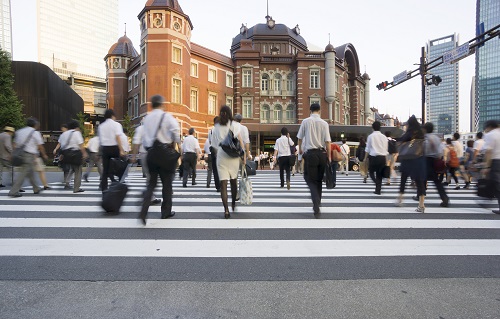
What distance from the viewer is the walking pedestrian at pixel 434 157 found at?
655 centimetres

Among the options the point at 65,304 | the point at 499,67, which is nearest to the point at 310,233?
the point at 65,304

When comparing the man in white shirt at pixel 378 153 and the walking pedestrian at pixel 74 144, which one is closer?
the walking pedestrian at pixel 74 144

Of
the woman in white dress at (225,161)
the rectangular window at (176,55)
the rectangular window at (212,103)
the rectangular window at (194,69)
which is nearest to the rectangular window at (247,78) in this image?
the rectangular window at (212,103)

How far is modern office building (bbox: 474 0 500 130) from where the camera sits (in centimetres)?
4019

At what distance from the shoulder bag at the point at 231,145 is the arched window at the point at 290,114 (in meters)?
38.1

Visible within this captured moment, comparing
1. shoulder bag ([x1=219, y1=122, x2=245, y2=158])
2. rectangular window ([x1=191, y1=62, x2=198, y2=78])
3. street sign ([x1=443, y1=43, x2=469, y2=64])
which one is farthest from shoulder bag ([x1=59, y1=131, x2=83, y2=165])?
rectangular window ([x1=191, y1=62, x2=198, y2=78])

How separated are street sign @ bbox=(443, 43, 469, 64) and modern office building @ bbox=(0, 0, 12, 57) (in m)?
125

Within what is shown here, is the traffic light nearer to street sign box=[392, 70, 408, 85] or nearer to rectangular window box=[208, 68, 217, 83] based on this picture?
street sign box=[392, 70, 408, 85]

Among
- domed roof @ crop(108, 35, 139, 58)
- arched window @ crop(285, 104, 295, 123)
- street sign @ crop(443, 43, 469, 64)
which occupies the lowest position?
street sign @ crop(443, 43, 469, 64)

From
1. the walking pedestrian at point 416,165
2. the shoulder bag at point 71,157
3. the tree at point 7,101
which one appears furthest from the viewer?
the tree at point 7,101

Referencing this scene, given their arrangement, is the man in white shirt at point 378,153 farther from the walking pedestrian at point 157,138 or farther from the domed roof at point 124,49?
the domed roof at point 124,49

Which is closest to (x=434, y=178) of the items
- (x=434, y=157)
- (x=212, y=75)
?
(x=434, y=157)

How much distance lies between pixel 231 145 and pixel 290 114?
38.6m

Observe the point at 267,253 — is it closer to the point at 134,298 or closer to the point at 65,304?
the point at 134,298
